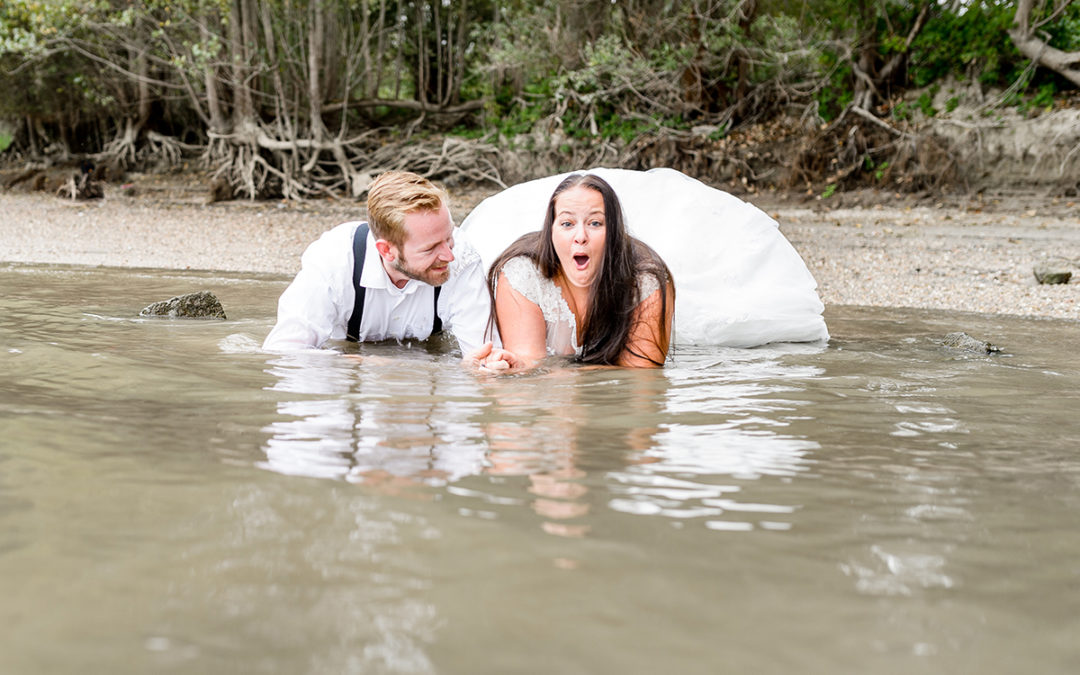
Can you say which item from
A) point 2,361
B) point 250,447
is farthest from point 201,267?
point 250,447

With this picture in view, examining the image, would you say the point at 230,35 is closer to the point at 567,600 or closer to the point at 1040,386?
the point at 1040,386

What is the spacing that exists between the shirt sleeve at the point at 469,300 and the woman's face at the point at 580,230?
458mm

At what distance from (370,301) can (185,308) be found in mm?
1764

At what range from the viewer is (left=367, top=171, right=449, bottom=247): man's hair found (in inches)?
169

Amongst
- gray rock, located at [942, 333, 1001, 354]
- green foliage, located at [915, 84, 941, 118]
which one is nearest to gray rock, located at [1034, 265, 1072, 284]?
gray rock, located at [942, 333, 1001, 354]

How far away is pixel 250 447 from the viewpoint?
2.74 metres

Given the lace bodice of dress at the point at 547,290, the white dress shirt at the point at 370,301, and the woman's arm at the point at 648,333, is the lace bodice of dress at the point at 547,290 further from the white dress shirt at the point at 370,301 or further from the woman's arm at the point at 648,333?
the white dress shirt at the point at 370,301

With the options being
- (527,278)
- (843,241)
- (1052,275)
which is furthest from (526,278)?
(843,241)

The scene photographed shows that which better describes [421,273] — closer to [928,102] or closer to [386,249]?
[386,249]

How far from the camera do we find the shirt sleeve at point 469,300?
15.7ft

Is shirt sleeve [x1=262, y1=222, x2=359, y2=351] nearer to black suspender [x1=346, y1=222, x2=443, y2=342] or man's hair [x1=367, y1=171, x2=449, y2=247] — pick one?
black suspender [x1=346, y1=222, x2=443, y2=342]

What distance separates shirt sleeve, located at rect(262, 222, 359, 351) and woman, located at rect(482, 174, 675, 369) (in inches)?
29.9

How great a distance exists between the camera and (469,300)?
15.9 ft

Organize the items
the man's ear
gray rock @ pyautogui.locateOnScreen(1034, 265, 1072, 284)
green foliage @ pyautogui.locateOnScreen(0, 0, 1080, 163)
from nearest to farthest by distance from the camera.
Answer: the man's ear < gray rock @ pyautogui.locateOnScreen(1034, 265, 1072, 284) < green foliage @ pyautogui.locateOnScreen(0, 0, 1080, 163)
